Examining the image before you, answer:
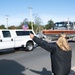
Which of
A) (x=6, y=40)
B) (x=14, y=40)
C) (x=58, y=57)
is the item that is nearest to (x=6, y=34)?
(x=6, y=40)

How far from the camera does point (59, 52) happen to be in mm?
5168

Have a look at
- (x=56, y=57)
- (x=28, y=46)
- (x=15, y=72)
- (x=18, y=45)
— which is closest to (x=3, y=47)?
(x=18, y=45)

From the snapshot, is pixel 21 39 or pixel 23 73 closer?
pixel 23 73

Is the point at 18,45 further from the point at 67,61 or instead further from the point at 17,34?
the point at 67,61

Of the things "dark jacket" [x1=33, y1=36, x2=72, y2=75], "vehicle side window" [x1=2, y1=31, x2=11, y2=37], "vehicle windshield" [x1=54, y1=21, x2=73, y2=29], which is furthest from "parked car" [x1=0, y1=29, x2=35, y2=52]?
"dark jacket" [x1=33, y1=36, x2=72, y2=75]

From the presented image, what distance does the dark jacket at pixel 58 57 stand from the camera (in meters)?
5.08

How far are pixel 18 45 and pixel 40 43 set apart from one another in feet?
43.7

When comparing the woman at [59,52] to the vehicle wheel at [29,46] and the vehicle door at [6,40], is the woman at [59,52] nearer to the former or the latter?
the vehicle door at [6,40]

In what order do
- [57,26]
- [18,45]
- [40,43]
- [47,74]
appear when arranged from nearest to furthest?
[40,43] → [47,74] → [18,45] → [57,26]

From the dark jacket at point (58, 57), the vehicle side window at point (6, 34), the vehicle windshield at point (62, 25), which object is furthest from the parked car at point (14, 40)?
the dark jacket at point (58, 57)

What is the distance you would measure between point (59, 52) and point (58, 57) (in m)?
0.12

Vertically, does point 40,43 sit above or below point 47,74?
above

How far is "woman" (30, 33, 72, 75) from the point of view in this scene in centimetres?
509

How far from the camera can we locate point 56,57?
5227 millimetres
